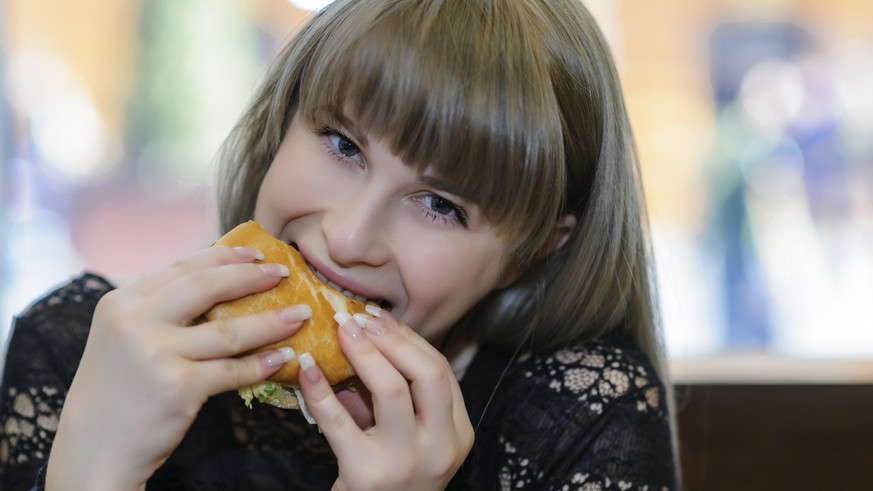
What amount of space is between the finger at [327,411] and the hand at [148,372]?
0.05 metres

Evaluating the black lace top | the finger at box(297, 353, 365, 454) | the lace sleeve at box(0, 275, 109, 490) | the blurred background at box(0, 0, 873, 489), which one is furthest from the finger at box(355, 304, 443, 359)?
the blurred background at box(0, 0, 873, 489)

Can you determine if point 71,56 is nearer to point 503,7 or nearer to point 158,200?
point 158,200

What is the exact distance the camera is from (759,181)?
379 centimetres

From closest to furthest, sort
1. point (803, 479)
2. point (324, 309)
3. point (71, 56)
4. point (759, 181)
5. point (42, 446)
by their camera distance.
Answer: point (324, 309)
point (42, 446)
point (803, 479)
point (759, 181)
point (71, 56)

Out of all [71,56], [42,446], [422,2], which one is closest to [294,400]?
[42,446]

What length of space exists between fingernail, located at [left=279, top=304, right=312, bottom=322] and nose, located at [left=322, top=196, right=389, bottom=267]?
0.31 ft

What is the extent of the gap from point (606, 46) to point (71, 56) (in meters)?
3.26

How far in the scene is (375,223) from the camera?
123 centimetres

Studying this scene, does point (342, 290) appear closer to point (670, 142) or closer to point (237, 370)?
point (237, 370)

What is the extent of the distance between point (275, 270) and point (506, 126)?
0.39 m

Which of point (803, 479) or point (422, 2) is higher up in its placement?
point (422, 2)

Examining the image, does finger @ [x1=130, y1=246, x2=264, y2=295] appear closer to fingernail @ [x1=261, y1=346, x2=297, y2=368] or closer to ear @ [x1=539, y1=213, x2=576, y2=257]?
fingernail @ [x1=261, y1=346, x2=297, y2=368]

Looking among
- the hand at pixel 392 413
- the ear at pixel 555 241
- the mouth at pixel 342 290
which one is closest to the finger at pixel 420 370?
Result: the hand at pixel 392 413

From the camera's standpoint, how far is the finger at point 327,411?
1.15 meters
